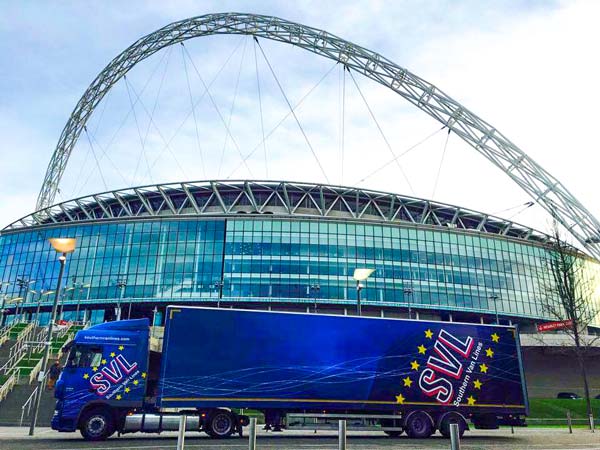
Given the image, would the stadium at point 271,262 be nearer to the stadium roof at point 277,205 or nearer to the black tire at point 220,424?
the stadium roof at point 277,205

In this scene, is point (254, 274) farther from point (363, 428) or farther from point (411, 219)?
point (363, 428)

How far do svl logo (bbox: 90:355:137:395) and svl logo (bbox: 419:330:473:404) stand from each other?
11.9 meters

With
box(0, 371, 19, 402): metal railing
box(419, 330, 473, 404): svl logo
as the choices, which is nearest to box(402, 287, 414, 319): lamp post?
box(419, 330, 473, 404): svl logo

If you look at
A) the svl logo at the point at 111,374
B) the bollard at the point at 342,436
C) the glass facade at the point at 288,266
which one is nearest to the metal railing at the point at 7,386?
the svl logo at the point at 111,374

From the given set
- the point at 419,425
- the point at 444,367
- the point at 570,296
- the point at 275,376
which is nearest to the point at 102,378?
the point at 275,376

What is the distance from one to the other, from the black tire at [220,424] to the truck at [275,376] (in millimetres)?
39

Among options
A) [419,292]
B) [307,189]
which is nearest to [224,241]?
[307,189]

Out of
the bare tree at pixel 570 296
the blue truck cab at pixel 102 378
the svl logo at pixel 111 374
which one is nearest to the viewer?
the blue truck cab at pixel 102 378

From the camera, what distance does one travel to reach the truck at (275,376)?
17766 mm

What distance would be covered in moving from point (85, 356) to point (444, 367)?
14.7 m

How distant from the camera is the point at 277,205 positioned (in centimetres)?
8044

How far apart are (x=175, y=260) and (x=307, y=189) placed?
2443cm

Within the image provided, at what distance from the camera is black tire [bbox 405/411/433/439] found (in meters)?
18.7

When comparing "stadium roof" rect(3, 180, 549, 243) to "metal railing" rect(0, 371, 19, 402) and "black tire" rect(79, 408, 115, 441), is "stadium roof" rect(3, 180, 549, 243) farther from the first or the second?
"black tire" rect(79, 408, 115, 441)
